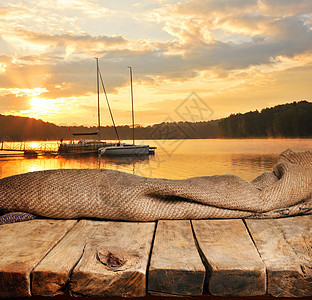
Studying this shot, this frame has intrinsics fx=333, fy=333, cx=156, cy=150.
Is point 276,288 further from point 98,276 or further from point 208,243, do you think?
point 98,276

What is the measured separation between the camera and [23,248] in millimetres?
1335

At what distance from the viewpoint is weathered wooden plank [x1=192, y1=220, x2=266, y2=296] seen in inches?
45.8

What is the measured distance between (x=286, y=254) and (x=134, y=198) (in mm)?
786

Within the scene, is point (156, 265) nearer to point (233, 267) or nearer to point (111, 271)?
point (111, 271)

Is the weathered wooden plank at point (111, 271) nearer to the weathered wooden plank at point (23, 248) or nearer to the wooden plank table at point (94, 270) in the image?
the wooden plank table at point (94, 270)

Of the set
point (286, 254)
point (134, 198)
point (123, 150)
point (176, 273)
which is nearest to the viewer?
point (176, 273)

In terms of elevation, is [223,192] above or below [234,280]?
above

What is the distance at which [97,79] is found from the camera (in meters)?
25.2

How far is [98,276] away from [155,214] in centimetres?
63

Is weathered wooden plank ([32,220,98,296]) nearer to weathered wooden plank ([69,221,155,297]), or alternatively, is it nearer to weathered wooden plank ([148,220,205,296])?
weathered wooden plank ([69,221,155,297])

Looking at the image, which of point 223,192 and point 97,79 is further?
point 97,79

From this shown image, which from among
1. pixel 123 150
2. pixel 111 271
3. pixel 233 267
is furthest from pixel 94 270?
pixel 123 150

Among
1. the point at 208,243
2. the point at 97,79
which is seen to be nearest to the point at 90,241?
the point at 208,243

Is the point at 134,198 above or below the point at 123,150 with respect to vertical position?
above
